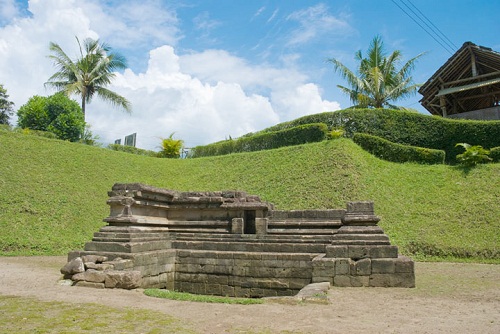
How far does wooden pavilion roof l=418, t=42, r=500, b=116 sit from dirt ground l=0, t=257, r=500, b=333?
723 inches

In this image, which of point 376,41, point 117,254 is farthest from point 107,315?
point 376,41

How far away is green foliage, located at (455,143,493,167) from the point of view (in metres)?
17.3

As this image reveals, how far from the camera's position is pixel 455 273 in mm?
9305

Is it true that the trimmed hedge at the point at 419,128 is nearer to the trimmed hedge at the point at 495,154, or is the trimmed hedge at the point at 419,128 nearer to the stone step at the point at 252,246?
the trimmed hedge at the point at 495,154

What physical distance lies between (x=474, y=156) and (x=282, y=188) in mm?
8442

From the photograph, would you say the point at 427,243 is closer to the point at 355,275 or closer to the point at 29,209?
the point at 355,275

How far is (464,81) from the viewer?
79.0 ft

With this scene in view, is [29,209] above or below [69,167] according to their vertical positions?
below

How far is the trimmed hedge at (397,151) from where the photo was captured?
1862 centimetres

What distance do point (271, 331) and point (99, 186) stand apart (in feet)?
51.5

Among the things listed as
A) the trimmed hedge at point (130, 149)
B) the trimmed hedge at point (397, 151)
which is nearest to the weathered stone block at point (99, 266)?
the trimmed hedge at point (397, 151)

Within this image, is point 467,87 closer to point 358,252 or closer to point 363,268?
point 358,252

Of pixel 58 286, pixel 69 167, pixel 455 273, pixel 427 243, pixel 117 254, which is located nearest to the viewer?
pixel 58 286

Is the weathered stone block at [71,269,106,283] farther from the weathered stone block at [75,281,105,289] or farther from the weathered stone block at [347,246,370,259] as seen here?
the weathered stone block at [347,246,370,259]
